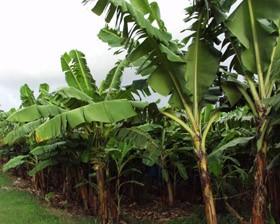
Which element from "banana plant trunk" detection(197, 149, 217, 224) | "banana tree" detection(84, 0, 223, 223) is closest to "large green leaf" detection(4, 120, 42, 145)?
"banana tree" detection(84, 0, 223, 223)

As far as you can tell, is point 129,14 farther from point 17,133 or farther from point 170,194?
point 170,194

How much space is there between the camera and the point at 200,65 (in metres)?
6.06

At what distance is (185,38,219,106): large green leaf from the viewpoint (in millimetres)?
6039

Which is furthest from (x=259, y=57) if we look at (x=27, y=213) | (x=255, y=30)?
(x=27, y=213)

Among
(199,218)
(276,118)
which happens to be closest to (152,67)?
(276,118)

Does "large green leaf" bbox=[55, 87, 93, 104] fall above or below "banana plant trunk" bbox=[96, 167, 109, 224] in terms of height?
above

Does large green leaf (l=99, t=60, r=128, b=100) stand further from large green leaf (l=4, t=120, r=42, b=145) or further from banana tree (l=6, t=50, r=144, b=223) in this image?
large green leaf (l=4, t=120, r=42, b=145)

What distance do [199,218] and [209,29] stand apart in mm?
4518

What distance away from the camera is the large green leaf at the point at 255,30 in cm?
534

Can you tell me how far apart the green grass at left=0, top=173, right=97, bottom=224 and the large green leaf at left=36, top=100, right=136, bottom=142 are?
10.7ft

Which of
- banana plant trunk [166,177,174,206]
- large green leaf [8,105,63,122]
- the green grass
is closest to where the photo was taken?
large green leaf [8,105,63,122]

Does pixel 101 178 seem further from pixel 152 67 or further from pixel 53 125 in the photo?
pixel 152 67

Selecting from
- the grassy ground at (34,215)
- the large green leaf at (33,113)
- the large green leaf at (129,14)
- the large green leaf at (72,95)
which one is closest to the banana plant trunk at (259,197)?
the large green leaf at (129,14)

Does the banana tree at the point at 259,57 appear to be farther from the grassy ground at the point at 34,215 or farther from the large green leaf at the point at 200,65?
the grassy ground at the point at 34,215
